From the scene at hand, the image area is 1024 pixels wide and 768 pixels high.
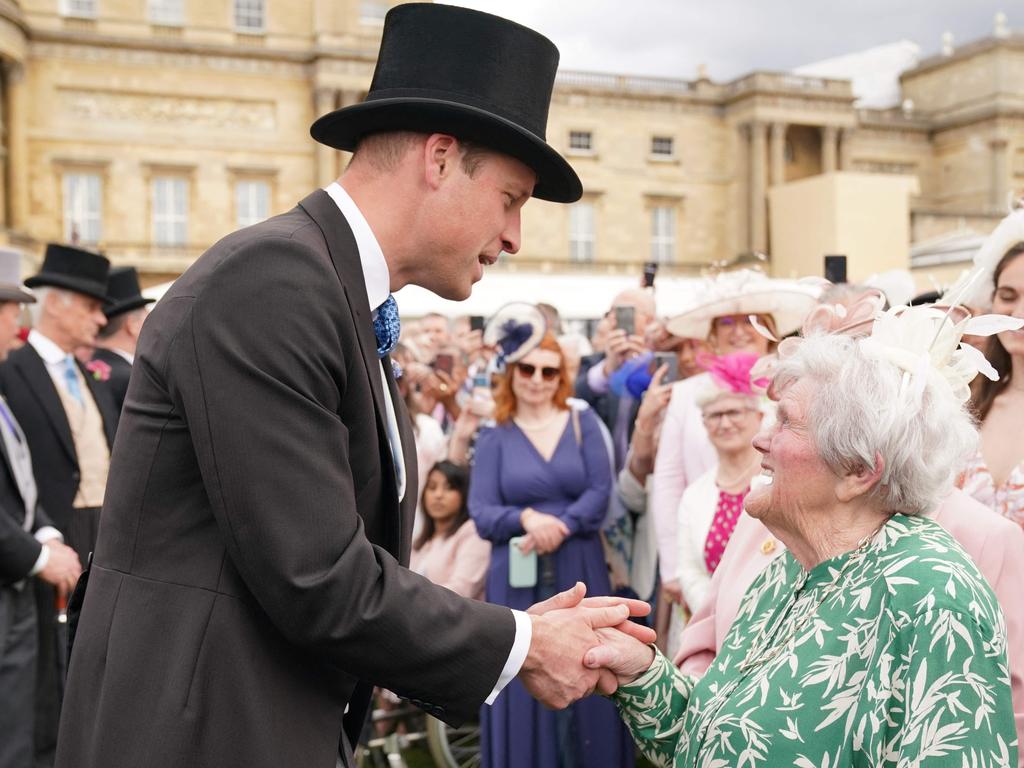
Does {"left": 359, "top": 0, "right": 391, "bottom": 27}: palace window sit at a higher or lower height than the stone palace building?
higher

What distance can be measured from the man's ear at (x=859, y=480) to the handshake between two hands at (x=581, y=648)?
50 cm

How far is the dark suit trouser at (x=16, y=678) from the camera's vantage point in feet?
16.0

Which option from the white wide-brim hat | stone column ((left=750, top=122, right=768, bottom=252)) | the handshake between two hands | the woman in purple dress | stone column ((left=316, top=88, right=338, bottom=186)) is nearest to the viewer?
the handshake between two hands

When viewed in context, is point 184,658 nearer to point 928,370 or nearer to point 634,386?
point 928,370

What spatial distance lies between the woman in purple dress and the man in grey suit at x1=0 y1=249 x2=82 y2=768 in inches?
79.9

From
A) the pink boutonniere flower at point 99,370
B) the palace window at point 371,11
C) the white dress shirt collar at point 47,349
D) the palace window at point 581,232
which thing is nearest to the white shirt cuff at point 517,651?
the white dress shirt collar at point 47,349

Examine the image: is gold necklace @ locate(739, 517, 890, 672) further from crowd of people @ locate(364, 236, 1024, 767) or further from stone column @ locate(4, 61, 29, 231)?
stone column @ locate(4, 61, 29, 231)

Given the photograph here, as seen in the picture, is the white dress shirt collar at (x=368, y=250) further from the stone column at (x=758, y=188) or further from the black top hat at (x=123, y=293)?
the stone column at (x=758, y=188)

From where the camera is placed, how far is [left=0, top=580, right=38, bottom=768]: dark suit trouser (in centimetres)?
487

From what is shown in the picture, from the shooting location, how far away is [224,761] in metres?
1.96

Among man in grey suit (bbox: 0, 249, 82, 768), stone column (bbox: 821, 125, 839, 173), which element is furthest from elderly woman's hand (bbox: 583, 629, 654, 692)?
stone column (bbox: 821, 125, 839, 173)

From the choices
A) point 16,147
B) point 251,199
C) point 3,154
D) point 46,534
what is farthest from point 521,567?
point 3,154

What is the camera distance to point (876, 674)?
203 centimetres

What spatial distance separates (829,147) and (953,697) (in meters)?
46.1
